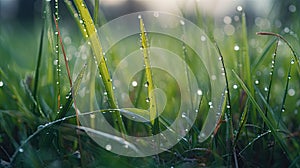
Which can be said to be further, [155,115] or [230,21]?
[230,21]

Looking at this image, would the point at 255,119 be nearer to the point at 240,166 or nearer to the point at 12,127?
the point at 240,166

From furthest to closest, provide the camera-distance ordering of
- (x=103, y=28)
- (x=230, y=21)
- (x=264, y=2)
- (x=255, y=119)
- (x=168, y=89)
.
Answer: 1. (x=230, y=21)
2. (x=264, y=2)
3. (x=168, y=89)
4. (x=103, y=28)
5. (x=255, y=119)

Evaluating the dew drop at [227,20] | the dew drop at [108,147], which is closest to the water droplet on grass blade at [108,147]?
the dew drop at [108,147]

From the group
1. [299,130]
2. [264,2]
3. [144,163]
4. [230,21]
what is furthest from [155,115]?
[230,21]

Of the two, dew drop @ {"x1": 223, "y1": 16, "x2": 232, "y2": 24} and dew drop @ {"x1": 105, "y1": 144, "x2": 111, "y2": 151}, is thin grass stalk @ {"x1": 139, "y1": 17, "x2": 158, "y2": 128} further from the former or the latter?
dew drop @ {"x1": 223, "y1": 16, "x2": 232, "y2": 24}

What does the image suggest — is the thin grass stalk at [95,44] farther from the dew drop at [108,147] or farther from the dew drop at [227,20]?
the dew drop at [227,20]

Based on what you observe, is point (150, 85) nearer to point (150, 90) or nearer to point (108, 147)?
point (150, 90)

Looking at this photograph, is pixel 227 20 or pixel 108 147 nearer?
pixel 108 147

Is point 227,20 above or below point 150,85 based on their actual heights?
above

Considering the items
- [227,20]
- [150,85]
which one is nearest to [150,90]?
[150,85]

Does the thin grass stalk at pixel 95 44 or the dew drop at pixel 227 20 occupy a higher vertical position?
the dew drop at pixel 227 20

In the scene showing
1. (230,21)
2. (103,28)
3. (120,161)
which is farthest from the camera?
(230,21)
